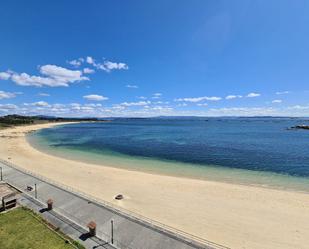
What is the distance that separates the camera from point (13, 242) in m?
10.6

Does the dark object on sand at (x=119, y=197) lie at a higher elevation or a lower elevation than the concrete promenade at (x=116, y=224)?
lower

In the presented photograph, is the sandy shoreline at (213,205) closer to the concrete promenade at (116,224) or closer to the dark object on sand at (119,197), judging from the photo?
the dark object on sand at (119,197)

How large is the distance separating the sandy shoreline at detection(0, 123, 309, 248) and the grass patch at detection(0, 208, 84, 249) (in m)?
6.29

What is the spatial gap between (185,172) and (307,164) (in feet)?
62.3

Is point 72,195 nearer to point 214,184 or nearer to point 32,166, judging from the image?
point 214,184

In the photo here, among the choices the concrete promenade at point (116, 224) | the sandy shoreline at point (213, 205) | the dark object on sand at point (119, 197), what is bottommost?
the sandy shoreline at point (213, 205)

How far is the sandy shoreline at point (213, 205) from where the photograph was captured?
13.0 m

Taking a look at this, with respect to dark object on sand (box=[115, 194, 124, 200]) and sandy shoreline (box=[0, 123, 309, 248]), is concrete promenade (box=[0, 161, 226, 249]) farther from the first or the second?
dark object on sand (box=[115, 194, 124, 200])

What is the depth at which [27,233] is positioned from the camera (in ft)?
37.5

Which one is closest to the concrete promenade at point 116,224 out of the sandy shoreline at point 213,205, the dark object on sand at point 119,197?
the sandy shoreline at point 213,205

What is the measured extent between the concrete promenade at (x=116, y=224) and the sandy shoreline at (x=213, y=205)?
1938 mm

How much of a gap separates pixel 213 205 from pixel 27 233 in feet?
42.2

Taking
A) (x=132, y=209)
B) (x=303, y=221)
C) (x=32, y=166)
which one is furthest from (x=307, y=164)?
(x=32, y=166)

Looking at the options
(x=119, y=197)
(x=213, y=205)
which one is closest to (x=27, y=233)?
(x=119, y=197)
